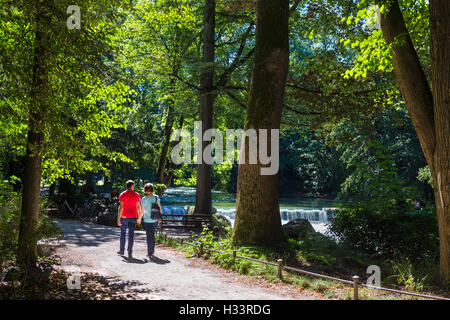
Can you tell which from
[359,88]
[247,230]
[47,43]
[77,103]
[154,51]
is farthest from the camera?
[154,51]

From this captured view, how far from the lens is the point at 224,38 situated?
24.9 meters

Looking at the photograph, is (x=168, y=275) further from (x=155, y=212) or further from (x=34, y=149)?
(x=34, y=149)

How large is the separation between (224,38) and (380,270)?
61.0ft

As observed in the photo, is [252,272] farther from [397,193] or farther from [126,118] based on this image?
[126,118]

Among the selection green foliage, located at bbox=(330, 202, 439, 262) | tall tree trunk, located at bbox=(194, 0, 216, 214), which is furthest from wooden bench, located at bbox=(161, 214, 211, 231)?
green foliage, located at bbox=(330, 202, 439, 262)

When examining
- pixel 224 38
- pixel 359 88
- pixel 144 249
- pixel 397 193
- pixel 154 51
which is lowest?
pixel 144 249

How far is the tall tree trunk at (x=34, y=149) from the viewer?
682 centimetres

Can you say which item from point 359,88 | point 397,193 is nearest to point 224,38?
point 359,88

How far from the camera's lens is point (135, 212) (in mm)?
10328

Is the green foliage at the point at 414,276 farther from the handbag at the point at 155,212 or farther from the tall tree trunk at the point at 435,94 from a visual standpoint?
the handbag at the point at 155,212
